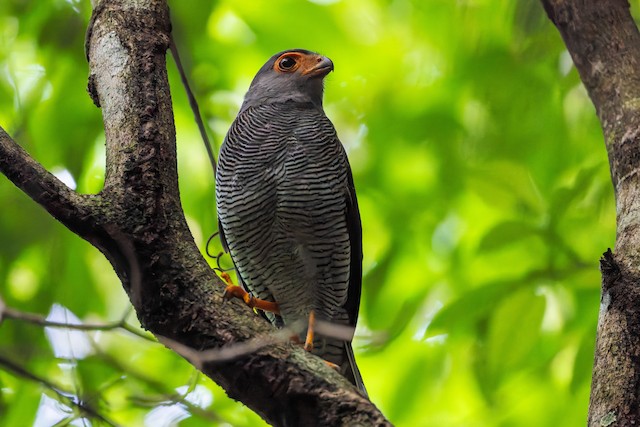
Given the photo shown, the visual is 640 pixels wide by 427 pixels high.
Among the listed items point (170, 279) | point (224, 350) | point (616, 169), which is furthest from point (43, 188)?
point (616, 169)

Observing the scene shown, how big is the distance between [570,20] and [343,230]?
6.06 feet

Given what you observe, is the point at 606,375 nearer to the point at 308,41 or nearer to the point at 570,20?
the point at 570,20

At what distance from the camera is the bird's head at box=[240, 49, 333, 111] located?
18.2 feet

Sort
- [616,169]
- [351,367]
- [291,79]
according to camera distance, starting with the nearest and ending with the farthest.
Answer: [616,169], [351,367], [291,79]

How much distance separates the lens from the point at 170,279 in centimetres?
286

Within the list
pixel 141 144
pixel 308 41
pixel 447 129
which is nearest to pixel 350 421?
pixel 141 144

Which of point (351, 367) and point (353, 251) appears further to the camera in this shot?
point (353, 251)

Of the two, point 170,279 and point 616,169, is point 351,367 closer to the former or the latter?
point 616,169

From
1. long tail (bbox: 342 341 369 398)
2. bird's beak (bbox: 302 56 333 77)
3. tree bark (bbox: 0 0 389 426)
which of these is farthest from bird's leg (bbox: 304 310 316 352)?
bird's beak (bbox: 302 56 333 77)

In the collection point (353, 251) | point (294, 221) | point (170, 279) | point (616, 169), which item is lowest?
point (170, 279)

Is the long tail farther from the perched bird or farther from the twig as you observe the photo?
the twig

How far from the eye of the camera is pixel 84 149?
4.81m

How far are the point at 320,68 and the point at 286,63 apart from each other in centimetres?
30

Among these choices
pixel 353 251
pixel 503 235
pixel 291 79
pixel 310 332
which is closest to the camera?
pixel 503 235
